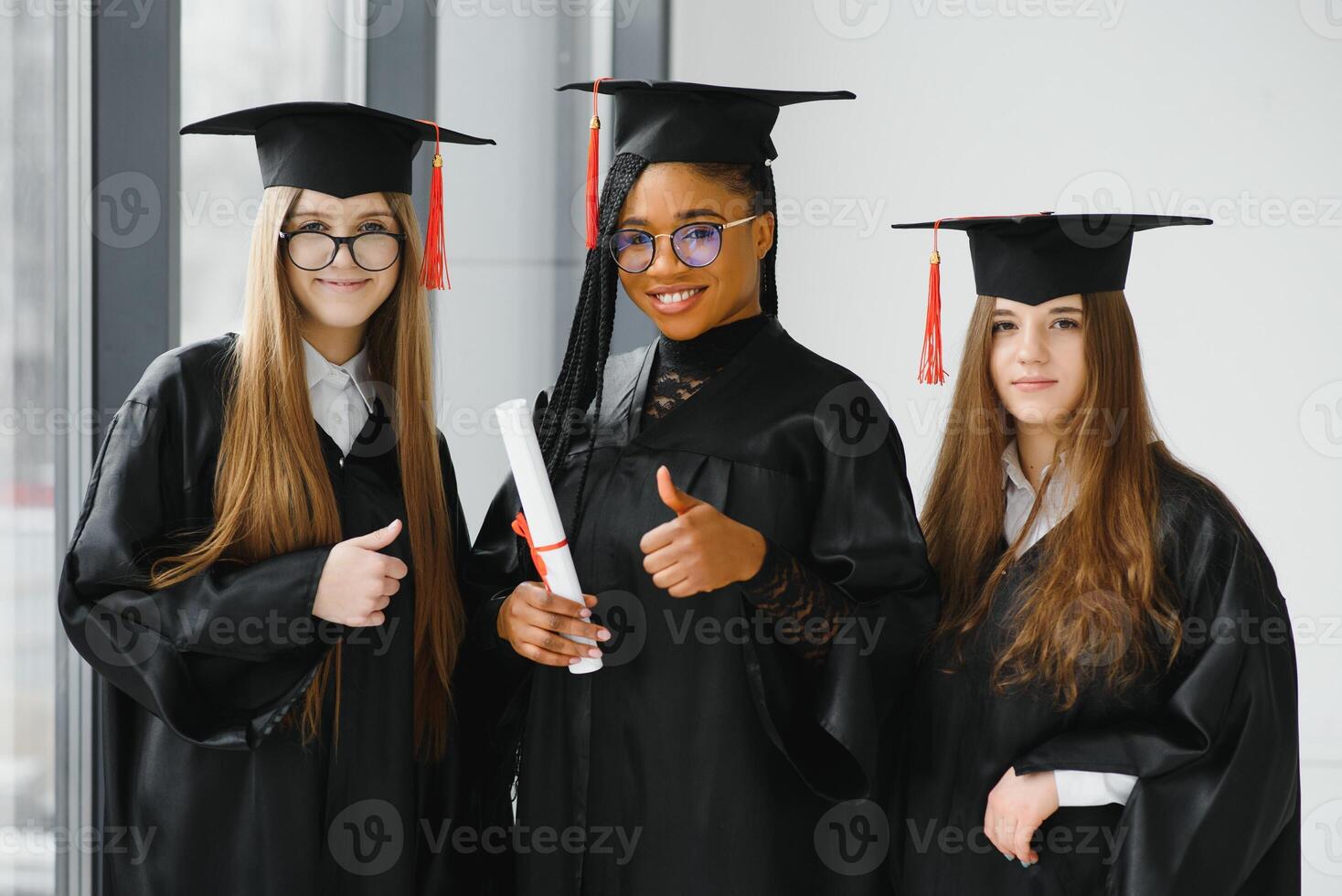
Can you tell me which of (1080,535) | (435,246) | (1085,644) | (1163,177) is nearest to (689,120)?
(435,246)

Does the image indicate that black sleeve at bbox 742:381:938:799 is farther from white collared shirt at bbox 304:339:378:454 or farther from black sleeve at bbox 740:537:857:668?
white collared shirt at bbox 304:339:378:454

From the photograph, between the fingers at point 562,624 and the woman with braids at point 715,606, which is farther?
the woman with braids at point 715,606

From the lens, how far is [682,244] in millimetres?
1927

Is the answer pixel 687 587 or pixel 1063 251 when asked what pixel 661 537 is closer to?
pixel 687 587

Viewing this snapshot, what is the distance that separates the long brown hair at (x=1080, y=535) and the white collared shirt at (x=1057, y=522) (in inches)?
0.6

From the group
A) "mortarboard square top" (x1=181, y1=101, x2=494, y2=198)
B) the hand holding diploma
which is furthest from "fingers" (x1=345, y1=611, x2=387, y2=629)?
"mortarboard square top" (x1=181, y1=101, x2=494, y2=198)

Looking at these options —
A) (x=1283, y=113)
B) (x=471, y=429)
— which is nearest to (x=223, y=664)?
(x=471, y=429)

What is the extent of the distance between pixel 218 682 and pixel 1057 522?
1.35m

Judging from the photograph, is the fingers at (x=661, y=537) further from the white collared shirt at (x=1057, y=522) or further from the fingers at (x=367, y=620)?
the white collared shirt at (x=1057, y=522)

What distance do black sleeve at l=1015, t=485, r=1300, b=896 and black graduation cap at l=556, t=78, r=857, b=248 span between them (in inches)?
37.8

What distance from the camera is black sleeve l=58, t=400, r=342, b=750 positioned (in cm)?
171

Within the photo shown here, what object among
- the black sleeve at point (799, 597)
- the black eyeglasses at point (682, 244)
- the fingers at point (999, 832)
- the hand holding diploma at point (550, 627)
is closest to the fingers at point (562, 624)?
the hand holding diploma at point (550, 627)

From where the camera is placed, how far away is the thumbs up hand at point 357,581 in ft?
5.65

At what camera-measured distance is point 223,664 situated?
5.88ft
